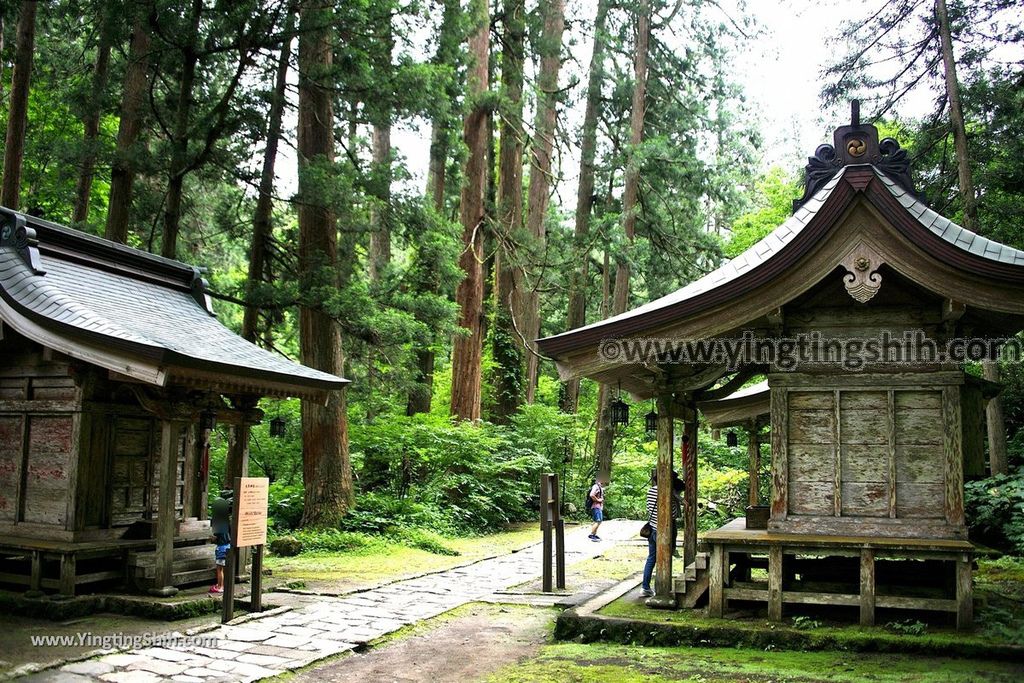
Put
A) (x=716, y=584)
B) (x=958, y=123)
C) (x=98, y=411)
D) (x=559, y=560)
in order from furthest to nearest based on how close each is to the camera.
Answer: (x=958, y=123), (x=559, y=560), (x=98, y=411), (x=716, y=584)

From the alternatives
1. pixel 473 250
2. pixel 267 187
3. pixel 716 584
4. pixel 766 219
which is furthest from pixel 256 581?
pixel 766 219

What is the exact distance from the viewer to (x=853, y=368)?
8.90m

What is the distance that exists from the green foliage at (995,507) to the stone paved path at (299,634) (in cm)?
838

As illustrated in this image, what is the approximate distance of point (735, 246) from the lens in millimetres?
27578

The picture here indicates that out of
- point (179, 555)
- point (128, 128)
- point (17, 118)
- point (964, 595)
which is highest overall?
point (128, 128)

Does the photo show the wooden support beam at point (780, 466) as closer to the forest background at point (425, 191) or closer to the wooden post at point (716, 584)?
the wooden post at point (716, 584)

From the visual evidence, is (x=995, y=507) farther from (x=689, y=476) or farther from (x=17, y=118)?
(x=17, y=118)

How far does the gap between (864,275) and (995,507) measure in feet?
28.9

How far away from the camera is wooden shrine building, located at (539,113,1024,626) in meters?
8.05

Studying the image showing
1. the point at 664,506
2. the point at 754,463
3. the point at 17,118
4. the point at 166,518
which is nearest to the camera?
the point at 664,506

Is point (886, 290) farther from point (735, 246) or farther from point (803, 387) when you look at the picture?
point (735, 246)

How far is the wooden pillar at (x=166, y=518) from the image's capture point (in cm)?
994

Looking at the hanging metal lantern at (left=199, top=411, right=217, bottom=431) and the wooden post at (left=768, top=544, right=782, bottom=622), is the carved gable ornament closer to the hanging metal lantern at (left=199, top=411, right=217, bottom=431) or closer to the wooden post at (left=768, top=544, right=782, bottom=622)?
the wooden post at (left=768, top=544, right=782, bottom=622)

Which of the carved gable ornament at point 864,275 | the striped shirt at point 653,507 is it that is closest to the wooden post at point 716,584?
the striped shirt at point 653,507
